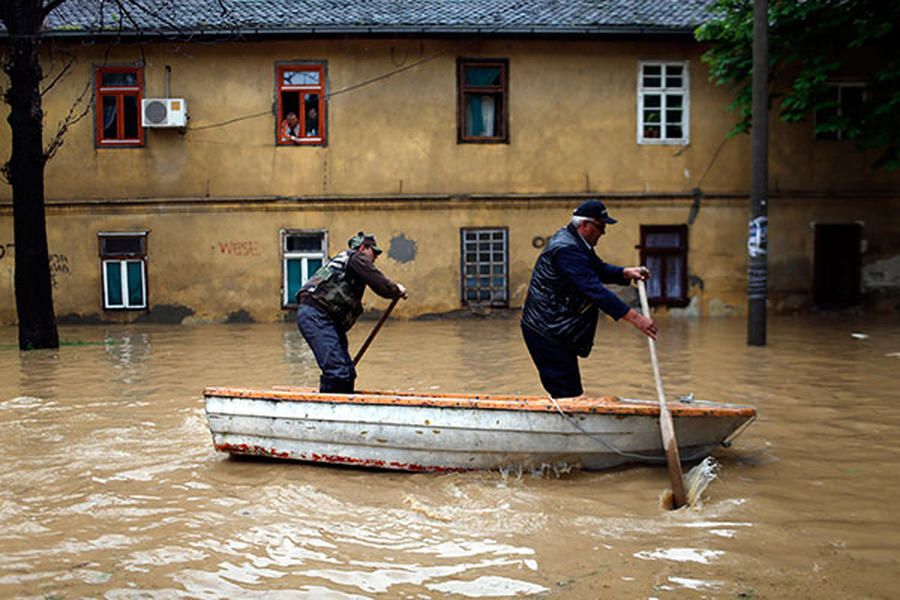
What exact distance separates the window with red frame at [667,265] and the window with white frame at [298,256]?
652 centimetres

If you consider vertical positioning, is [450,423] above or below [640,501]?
above

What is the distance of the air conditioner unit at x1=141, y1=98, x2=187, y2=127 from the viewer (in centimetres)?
1688

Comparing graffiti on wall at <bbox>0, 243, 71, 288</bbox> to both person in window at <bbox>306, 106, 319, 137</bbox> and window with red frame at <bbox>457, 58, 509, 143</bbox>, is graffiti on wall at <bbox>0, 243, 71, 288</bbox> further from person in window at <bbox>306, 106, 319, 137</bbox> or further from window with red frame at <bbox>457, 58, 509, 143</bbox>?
window with red frame at <bbox>457, 58, 509, 143</bbox>

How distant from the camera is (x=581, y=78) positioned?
684 inches

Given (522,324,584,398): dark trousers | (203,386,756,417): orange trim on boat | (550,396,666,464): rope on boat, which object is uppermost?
(522,324,584,398): dark trousers

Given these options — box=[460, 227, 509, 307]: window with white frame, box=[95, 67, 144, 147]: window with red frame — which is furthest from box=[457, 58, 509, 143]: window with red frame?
box=[95, 67, 144, 147]: window with red frame

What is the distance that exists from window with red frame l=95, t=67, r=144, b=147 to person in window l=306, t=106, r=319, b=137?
3.31m

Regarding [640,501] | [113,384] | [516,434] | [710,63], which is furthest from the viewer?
[710,63]

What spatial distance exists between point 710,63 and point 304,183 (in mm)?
8162

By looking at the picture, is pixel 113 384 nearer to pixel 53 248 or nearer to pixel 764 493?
pixel 764 493

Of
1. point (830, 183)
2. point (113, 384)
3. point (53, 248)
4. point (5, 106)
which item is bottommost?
point (113, 384)

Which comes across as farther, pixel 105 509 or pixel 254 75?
pixel 254 75

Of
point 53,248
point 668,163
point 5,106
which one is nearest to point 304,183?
point 53,248

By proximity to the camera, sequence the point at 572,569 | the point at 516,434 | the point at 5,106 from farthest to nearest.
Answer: the point at 5,106 < the point at 516,434 < the point at 572,569
